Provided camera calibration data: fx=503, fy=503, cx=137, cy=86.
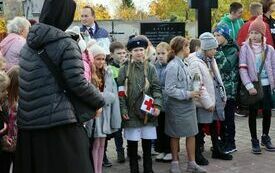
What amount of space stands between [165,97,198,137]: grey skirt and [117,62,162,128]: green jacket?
0.21 metres

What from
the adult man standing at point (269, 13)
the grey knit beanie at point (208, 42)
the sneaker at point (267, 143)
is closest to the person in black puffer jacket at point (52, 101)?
the grey knit beanie at point (208, 42)

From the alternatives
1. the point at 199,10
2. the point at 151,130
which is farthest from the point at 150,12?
the point at 151,130

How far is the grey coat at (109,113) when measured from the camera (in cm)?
571

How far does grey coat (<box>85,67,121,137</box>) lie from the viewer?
18.7ft

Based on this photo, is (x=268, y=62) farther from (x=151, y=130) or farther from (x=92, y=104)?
(x=92, y=104)

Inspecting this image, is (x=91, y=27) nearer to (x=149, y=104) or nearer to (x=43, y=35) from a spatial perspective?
(x=149, y=104)

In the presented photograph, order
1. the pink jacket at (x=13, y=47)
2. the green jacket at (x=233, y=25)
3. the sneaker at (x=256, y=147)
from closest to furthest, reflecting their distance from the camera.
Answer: the pink jacket at (x=13, y=47) < the sneaker at (x=256, y=147) < the green jacket at (x=233, y=25)

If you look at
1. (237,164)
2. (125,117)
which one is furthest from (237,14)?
(125,117)

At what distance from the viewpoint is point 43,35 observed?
3.93m

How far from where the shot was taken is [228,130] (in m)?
7.27

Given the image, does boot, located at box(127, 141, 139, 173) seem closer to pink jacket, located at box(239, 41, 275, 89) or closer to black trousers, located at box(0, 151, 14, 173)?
black trousers, located at box(0, 151, 14, 173)

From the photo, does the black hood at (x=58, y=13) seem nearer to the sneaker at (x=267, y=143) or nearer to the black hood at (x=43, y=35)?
the black hood at (x=43, y=35)

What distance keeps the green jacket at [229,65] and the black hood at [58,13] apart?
3556 millimetres

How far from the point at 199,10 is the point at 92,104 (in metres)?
6.62
